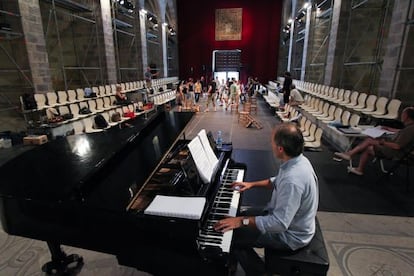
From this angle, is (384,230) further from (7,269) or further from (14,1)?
(14,1)

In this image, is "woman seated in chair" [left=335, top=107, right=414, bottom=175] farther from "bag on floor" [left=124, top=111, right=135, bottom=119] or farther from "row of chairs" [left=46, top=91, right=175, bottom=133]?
"bag on floor" [left=124, top=111, right=135, bottom=119]

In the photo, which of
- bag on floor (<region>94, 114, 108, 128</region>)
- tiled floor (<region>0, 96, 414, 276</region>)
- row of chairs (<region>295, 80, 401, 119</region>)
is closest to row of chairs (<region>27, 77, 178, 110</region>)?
bag on floor (<region>94, 114, 108, 128</region>)

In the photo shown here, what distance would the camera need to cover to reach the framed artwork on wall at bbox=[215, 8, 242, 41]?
62.2 ft

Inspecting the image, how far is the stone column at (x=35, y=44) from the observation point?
19.3 ft

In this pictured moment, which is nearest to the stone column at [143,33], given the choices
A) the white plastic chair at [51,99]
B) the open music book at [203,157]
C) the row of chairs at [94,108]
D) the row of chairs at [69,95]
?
the row of chairs at [69,95]

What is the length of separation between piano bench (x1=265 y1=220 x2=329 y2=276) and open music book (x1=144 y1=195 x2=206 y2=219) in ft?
2.09

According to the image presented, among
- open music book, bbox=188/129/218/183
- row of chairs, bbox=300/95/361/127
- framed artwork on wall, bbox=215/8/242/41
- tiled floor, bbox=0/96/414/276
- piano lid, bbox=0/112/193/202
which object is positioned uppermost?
framed artwork on wall, bbox=215/8/242/41

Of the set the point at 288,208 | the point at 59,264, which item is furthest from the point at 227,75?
the point at 288,208

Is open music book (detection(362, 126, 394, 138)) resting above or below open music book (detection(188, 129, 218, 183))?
below

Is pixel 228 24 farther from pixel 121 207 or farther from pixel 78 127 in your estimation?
pixel 121 207

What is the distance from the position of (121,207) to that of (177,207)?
33 centimetres

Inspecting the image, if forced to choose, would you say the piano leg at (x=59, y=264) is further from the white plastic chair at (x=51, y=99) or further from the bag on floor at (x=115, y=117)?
the white plastic chair at (x=51, y=99)

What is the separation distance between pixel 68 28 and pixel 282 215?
11.2m

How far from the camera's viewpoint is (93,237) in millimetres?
1521
